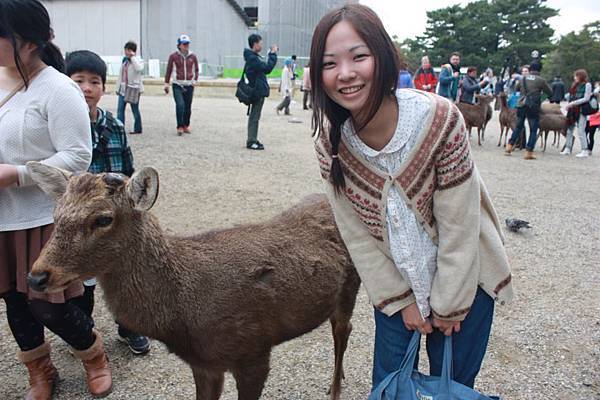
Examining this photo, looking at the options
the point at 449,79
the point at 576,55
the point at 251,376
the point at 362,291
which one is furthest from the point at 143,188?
the point at 576,55

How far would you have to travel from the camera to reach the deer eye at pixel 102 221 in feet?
7.66

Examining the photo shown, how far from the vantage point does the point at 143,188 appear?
241 centimetres

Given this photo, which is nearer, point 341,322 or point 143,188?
point 143,188

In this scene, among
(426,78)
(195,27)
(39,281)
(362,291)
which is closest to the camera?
(39,281)

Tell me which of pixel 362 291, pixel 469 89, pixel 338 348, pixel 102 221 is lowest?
pixel 362 291

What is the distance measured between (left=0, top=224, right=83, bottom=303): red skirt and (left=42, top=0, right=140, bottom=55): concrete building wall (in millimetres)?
45748

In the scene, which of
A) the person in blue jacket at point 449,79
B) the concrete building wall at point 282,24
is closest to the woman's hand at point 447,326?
the person in blue jacket at point 449,79

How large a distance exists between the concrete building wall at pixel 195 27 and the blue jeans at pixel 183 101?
34406 mm

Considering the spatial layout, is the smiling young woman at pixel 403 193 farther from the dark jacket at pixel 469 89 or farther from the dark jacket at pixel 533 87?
the dark jacket at pixel 469 89

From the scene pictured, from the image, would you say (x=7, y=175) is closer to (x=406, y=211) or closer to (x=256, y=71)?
(x=406, y=211)

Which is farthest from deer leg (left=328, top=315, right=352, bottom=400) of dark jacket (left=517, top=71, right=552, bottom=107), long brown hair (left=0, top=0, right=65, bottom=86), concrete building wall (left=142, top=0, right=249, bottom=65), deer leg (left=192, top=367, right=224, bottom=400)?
concrete building wall (left=142, top=0, right=249, bottom=65)

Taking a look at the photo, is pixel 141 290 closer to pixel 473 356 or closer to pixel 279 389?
pixel 279 389

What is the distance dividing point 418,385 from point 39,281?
5.60 feet

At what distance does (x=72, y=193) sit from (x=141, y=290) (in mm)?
599
